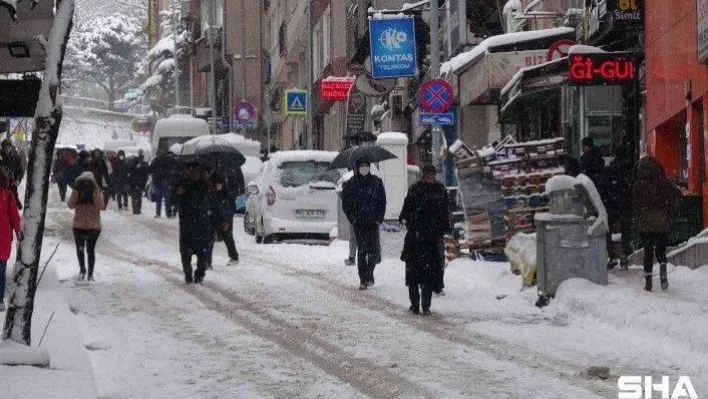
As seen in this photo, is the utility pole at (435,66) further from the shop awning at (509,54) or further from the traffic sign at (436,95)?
the traffic sign at (436,95)

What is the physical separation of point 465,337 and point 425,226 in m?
3.20

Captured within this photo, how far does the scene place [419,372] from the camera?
1150cm

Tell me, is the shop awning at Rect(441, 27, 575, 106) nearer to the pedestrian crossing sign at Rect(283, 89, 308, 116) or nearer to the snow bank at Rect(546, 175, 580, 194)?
the snow bank at Rect(546, 175, 580, 194)

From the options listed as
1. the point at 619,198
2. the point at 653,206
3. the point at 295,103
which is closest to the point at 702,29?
the point at 619,198

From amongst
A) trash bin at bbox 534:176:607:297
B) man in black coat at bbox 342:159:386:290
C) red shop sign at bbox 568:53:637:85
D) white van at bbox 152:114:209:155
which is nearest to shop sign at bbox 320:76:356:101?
white van at bbox 152:114:209:155

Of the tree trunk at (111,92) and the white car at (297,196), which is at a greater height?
the tree trunk at (111,92)

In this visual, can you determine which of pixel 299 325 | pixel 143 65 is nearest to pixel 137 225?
pixel 299 325

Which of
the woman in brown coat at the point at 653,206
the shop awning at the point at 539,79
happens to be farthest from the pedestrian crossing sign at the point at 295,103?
the woman in brown coat at the point at 653,206

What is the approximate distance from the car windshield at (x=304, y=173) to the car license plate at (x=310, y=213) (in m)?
0.52

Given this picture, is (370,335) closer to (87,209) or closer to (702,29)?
(87,209)

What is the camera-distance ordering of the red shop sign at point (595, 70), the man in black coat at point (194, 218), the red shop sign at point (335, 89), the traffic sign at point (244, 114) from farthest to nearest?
the traffic sign at point (244, 114), the red shop sign at point (335, 89), the red shop sign at point (595, 70), the man in black coat at point (194, 218)

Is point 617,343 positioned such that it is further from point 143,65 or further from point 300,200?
point 143,65

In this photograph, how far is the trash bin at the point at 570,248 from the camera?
17.4 m

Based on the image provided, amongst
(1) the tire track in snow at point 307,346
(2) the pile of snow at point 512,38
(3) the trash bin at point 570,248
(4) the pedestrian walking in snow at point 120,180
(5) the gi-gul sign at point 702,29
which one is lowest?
(1) the tire track in snow at point 307,346
